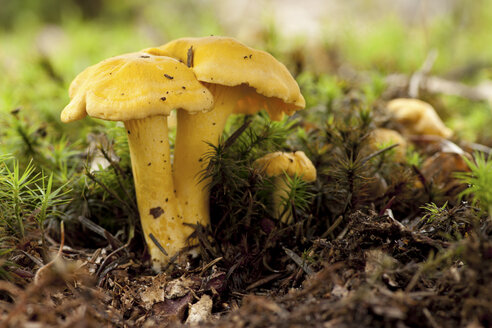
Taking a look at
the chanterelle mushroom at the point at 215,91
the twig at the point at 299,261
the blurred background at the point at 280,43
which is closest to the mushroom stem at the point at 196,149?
the chanterelle mushroom at the point at 215,91

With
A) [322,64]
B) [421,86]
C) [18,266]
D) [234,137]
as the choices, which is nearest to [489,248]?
[234,137]

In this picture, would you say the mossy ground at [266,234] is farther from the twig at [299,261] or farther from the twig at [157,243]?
the twig at [157,243]

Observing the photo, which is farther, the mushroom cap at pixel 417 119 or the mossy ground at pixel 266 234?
the mushroom cap at pixel 417 119

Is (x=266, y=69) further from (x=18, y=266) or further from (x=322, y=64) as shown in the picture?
(x=322, y=64)

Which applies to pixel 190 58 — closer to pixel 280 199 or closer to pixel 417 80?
pixel 280 199

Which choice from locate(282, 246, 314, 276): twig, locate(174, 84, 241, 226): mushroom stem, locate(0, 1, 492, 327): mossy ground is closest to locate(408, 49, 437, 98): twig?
locate(0, 1, 492, 327): mossy ground

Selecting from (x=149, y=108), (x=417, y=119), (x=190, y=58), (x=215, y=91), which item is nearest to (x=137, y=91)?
(x=149, y=108)

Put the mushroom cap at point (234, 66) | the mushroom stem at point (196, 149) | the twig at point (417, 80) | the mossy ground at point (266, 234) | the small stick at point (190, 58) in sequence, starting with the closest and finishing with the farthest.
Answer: the mossy ground at point (266, 234) → the mushroom cap at point (234, 66) → the small stick at point (190, 58) → the mushroom stem at point (196, 149) → the twig at point (417, 80)

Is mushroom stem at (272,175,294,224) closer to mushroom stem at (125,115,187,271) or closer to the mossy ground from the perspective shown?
the mossy ground
